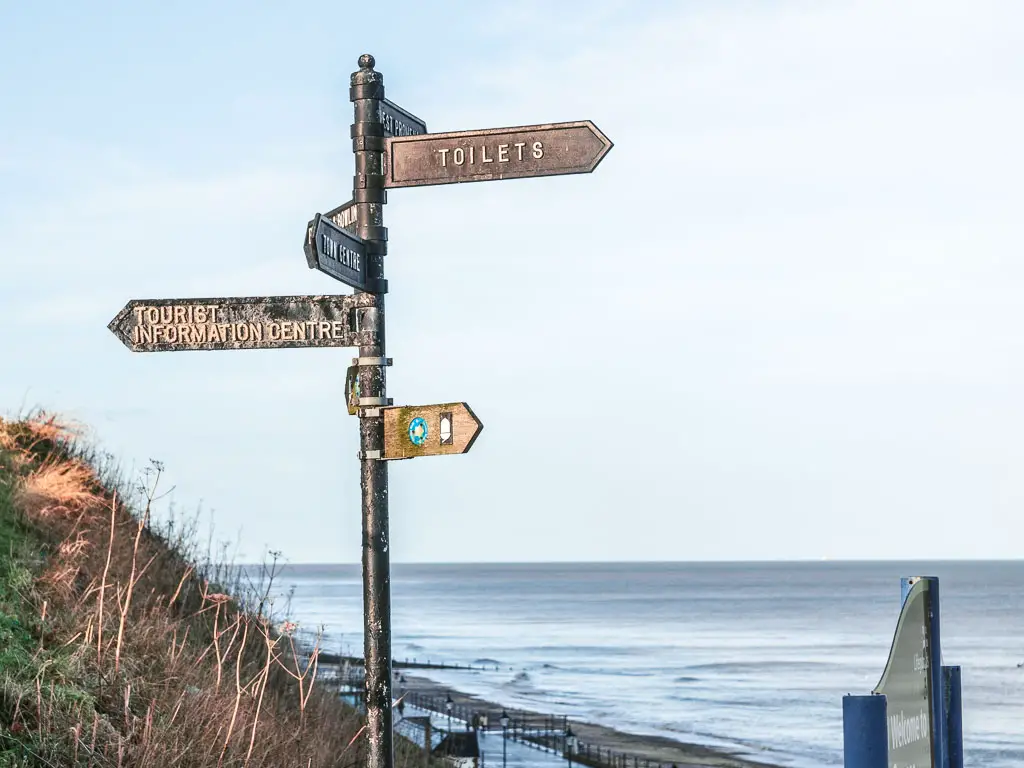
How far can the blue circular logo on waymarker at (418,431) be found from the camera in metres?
6.02

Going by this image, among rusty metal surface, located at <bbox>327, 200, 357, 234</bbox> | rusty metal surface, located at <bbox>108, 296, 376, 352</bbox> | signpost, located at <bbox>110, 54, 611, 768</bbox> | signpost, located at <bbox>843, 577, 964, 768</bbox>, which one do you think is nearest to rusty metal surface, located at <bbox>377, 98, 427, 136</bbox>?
signpost, located at <bbox>110, 54, 611, 768</bbox>

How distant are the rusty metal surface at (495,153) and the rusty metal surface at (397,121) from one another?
0.17m

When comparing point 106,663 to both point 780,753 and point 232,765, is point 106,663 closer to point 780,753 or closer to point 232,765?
point 232,765

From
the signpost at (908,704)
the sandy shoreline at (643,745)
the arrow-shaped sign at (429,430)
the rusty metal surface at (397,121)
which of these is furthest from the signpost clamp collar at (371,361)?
the sandy shoreline at (643,745)

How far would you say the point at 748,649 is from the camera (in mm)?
99500

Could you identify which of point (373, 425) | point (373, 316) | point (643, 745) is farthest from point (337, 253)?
point (643, 745)

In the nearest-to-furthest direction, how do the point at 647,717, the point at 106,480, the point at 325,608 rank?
the point at 106,480 → the point at 647,717 → the point at 325,608

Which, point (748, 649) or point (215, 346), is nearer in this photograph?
point (215, 346)

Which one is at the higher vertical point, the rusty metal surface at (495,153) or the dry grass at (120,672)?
the rusty metal surface at (495,153)

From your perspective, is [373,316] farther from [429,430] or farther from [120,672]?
[120,672]

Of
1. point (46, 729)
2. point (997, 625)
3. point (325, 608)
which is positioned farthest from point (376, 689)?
point (325, 608)

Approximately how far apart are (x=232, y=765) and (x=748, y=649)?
319 feet

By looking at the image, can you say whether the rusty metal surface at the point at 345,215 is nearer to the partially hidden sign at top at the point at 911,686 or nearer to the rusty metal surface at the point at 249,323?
the rusty metal surface at the point at 249,323

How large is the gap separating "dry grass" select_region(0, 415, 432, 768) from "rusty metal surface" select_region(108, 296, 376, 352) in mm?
1421
